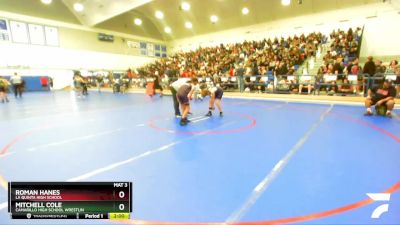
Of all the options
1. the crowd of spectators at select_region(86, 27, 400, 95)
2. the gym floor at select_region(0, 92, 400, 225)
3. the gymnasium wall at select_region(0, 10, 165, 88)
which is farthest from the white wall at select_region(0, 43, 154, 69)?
the gym floor at select_region(0, 92, 400, 225)

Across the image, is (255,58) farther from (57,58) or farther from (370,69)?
(57,58)

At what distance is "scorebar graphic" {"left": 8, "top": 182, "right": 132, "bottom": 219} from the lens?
1870 millimetres

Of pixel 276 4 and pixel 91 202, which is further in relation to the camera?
pixel 276 4

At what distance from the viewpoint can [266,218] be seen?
2262mm

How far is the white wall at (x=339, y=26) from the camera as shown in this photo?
15773mm

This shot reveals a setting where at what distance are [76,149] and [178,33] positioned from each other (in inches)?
1044

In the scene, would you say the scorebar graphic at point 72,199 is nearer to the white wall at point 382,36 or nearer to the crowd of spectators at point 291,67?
the crowd of spectators at point 291,67

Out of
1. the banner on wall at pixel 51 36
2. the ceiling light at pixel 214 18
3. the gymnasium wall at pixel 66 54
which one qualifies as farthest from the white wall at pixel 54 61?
the ceiling light at pixel 214 18

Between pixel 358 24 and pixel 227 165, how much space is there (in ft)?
61.1

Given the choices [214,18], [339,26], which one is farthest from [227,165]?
[214,18]

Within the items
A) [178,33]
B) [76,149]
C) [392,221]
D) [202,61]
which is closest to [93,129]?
[76,149]

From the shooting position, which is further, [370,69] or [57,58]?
[57,58]

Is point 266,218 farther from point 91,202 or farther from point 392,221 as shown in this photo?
point 91,202

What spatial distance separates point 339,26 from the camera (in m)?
18.0
